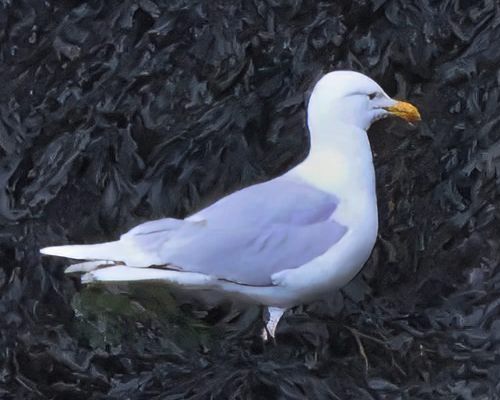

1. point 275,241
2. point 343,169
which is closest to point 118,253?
point 275,241

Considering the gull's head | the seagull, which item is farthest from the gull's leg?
the gull's head

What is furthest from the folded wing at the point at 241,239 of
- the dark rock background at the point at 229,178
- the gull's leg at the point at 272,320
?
the dark rock background at the point at 229,178

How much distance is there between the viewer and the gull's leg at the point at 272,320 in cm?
433

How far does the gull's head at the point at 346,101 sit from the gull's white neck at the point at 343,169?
0.02m

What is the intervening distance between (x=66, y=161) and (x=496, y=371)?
2027 mm

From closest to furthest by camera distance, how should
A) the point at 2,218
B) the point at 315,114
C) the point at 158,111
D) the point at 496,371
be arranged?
the point at 496,371, the point at 315,114, the point at 2,218, the point at 158,111

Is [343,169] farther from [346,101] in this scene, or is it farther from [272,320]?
[272,320]

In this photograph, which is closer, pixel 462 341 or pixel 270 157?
pixel 462 341

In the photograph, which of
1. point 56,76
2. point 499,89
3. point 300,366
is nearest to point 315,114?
point 300,366

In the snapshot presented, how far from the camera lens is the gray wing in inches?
161

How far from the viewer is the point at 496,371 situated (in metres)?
4.05

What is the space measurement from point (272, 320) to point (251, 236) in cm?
33

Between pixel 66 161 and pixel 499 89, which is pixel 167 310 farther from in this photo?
pixel 499 89

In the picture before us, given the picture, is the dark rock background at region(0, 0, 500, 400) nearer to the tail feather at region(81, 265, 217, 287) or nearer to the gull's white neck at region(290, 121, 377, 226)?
the tail feather at region(81, 265, 217, 287)
